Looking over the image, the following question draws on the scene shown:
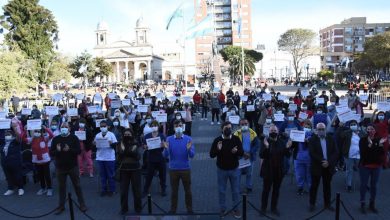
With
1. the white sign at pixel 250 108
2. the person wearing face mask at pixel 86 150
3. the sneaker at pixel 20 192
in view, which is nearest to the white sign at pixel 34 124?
the person wearing face mask at pixel 86 150

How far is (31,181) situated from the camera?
483 inches

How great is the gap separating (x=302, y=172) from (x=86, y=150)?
5.80m

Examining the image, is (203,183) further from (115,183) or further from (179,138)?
(179,138)

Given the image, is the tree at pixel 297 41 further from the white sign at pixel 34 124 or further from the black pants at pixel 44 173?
the black pants at pixel 44 173

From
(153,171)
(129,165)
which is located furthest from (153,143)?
(129,165)

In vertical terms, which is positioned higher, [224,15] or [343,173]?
[224,15]

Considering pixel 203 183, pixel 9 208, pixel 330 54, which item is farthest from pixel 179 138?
pixel 330 54

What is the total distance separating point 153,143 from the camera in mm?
9602

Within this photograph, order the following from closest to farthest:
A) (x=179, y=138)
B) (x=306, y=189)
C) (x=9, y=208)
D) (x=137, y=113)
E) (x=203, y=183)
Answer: (x=179, y=138), (x=9, y=208), (x=306, y=189), (x=203, y=183), (x=137, y=113)

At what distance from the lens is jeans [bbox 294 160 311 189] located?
9961mm

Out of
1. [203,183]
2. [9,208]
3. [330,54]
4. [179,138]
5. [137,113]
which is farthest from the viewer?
[330,54]

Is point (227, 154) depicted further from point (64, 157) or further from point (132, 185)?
point (64, 157)

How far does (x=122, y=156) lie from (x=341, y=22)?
132569 millimetres

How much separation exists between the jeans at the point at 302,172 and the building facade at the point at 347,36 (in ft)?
393
